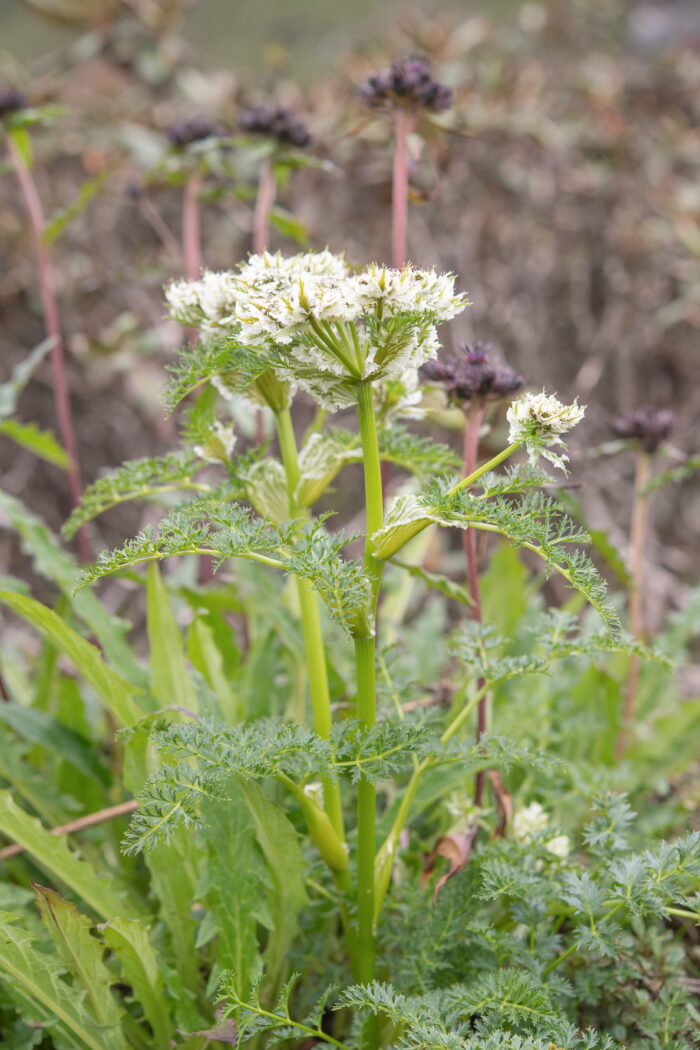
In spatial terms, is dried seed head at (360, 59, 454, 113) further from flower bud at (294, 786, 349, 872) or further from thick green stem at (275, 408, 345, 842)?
flower bud at (294, 786, 349, 872)

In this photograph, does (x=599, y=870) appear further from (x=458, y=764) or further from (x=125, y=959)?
(x=125, y=959)

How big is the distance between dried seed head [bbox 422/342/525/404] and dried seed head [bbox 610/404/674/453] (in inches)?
20.1

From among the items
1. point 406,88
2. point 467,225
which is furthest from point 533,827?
point 467,225

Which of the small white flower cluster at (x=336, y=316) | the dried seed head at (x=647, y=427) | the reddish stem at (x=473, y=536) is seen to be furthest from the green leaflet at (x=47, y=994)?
the dried seed head at (x=647, y=427)

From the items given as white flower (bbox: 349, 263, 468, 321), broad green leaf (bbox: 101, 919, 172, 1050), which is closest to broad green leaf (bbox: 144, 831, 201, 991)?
broad green leaf (bbox: 101, 919, 172, 1050)

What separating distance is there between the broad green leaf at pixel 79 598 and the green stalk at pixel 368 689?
2.15 feet

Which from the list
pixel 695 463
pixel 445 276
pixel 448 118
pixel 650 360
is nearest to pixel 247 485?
pixel 445 276

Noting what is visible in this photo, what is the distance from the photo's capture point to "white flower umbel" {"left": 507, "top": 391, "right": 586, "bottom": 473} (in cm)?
91

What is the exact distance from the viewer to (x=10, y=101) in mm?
1848

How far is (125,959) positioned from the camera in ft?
3.77

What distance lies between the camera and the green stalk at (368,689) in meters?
1.03

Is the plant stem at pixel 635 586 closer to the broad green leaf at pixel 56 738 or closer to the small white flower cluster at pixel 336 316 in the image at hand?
the small white flower cluster at pixel 336 316

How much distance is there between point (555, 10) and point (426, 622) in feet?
13.4

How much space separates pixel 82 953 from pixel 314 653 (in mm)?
524
